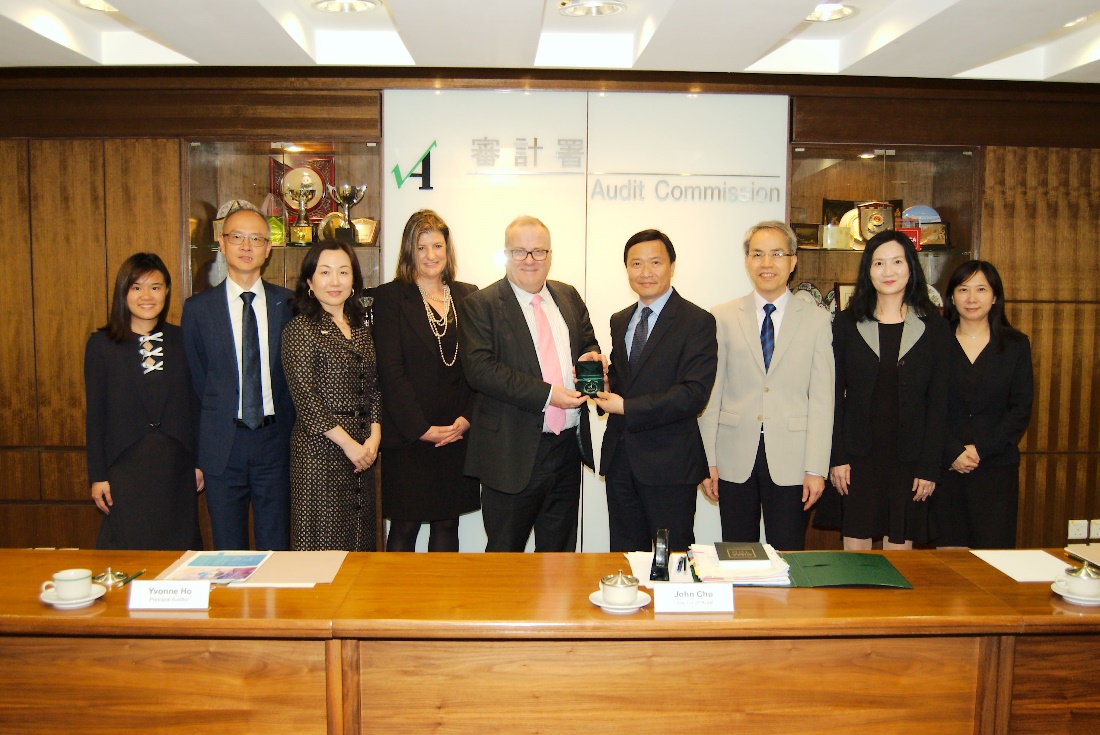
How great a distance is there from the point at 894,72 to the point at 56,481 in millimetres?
4848

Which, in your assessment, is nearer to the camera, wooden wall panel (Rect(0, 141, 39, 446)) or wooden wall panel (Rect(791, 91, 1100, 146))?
wooden wall panel (Rect(0, 141, 39, 446))

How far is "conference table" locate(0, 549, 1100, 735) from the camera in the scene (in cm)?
183

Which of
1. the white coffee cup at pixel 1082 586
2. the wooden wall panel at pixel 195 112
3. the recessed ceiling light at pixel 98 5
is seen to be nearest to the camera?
the white coffee cup at pixel 1082 586

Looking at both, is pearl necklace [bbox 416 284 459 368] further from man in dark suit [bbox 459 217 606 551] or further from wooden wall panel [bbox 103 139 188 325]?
wooden wall panel [bbox 103 139 188 325]

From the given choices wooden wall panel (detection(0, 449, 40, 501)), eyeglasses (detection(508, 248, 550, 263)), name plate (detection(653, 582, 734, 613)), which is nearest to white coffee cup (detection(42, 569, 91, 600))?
name plate (detection(653, 582, 734, 613))

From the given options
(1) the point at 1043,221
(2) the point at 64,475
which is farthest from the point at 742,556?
(2) the point at 64,475

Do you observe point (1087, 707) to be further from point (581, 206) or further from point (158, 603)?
point (581, 206)

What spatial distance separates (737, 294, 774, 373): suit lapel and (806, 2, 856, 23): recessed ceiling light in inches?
57.2

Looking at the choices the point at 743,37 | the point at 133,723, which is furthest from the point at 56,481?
the point at 743,37

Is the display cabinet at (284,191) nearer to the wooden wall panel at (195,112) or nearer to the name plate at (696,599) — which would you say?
the wooden wall panel at (195,112)

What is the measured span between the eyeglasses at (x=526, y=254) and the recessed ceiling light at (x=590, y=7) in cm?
129

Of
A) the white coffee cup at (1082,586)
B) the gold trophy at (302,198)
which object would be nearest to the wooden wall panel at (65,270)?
the gold trophy at (302,198)

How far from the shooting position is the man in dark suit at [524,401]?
314cm

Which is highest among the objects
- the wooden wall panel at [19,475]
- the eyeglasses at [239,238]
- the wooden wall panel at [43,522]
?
the eyeglasses at [239,238]
